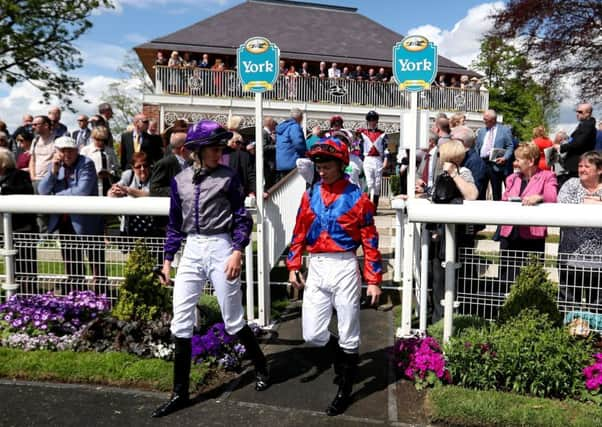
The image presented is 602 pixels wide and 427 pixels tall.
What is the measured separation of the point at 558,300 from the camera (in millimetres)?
4184

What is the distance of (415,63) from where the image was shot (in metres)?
5.36

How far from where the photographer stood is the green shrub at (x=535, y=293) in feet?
13.3

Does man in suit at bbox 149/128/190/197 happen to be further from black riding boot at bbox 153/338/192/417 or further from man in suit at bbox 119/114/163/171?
man in suit at bbox 119/114/163/171

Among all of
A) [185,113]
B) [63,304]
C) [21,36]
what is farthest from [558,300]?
[21,36]

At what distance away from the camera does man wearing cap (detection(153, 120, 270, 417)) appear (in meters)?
3.76

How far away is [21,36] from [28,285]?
1783cm

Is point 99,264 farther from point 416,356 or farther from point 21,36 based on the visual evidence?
point 21,36

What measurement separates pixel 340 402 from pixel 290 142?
218 inches

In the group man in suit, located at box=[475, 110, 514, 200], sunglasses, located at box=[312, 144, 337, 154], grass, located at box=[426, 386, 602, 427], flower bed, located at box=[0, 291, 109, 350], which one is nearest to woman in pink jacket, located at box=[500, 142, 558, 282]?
grass, located at box=[426, 386, 602, 427]

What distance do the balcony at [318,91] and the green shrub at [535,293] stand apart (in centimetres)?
1736

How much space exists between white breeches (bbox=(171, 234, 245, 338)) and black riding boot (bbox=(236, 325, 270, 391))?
1.24 feet

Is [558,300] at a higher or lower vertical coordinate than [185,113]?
lower

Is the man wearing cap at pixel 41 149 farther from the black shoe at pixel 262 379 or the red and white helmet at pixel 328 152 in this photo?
the red and white helmet at pixel 328 152

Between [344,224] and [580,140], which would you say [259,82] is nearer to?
[344,224]
